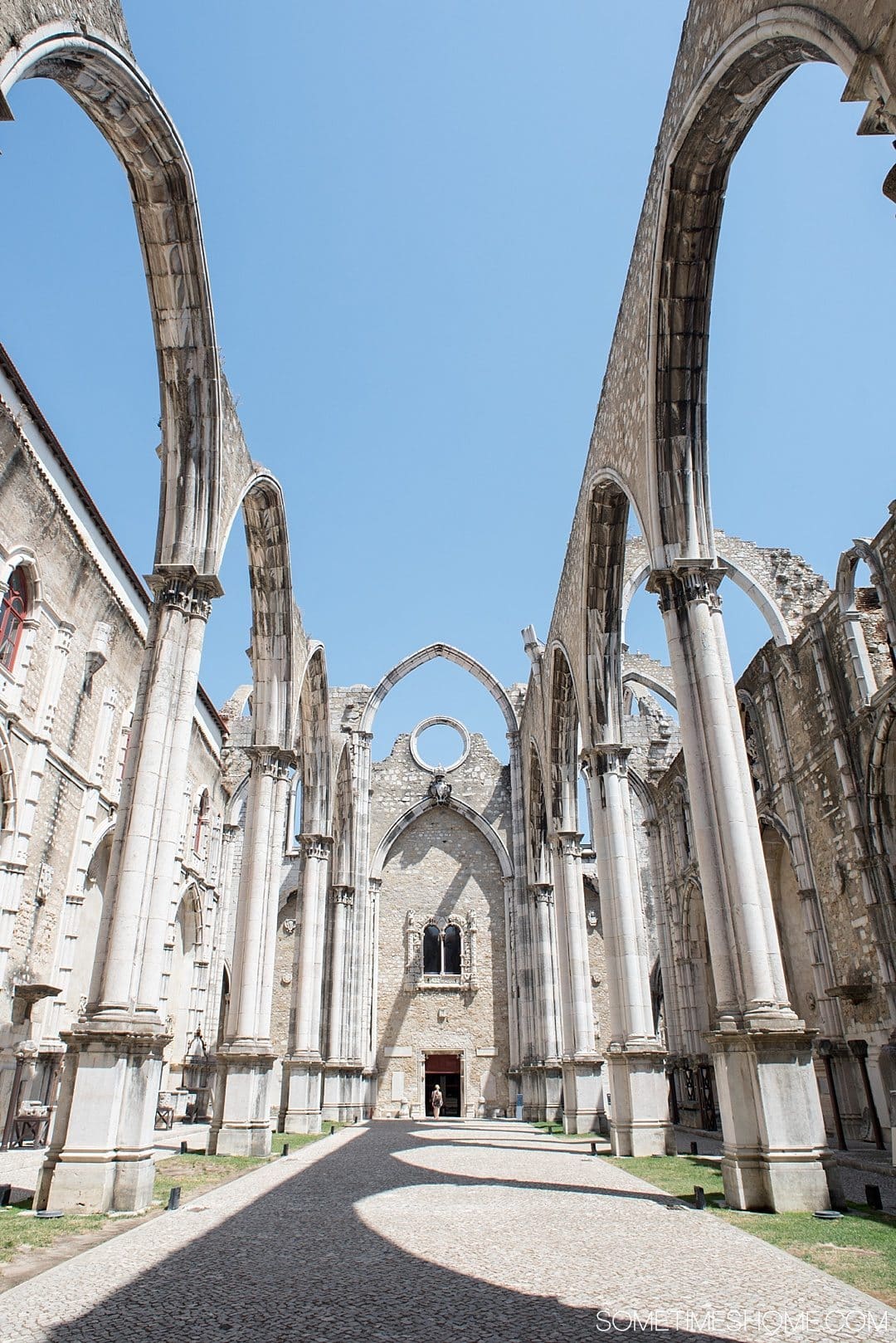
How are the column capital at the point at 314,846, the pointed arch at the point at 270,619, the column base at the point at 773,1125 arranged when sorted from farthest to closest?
the column capital at the point at 314,846 < the pointed arch at the point at 270,619 < the column base at the point at 773,1125

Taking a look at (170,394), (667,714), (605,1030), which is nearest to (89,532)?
(170,394)

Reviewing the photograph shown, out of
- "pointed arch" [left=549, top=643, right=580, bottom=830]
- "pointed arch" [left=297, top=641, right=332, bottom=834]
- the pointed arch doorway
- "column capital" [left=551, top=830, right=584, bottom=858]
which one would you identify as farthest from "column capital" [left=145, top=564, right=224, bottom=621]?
the pointed arch doorway

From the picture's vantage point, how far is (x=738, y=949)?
707 centimetres

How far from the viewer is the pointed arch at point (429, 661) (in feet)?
79.4

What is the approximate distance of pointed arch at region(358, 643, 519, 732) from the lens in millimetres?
24203

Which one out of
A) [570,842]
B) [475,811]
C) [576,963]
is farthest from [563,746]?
[475,811]

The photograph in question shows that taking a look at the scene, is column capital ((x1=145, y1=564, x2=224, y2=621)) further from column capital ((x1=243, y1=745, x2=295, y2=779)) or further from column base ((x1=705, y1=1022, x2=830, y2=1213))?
column base ((x1=705, y1=1022, x2=830, y2=1213))

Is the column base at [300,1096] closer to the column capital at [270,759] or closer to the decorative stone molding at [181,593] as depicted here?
the column capital at [270,759]

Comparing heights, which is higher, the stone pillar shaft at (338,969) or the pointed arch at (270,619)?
the pointed arch at (270,619)

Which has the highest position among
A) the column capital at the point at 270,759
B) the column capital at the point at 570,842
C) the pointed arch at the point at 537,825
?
the pointed arch at the point at 537,825

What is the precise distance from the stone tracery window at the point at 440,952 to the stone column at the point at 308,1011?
28.1ft

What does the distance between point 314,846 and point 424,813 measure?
950 centimetres

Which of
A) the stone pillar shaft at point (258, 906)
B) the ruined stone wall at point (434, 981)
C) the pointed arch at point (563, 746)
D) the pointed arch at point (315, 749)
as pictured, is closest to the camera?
the stone pillar shaft at point (258, 906)

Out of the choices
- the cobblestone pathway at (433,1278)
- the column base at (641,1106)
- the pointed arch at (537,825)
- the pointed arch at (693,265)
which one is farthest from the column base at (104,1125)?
the pointed arch at (537,825)
